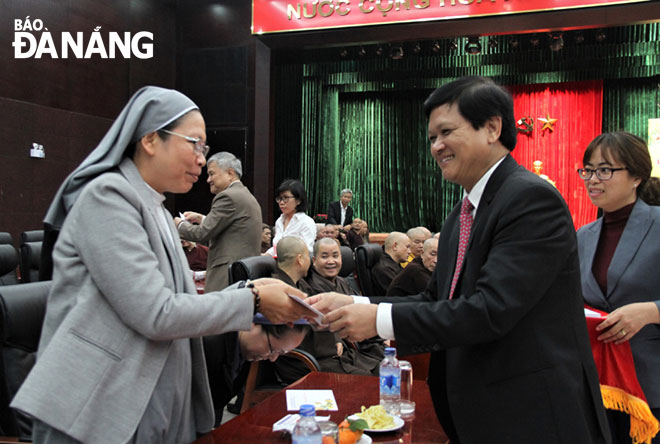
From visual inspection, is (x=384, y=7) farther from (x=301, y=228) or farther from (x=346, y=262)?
(x=346, y=262)

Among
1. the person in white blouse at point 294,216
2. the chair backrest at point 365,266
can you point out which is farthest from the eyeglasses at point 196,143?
the person in white blouse at point 294,216

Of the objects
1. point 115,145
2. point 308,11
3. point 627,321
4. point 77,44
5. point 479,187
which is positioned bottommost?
point 627,321

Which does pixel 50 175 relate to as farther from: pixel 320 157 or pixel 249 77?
pixel 320 157

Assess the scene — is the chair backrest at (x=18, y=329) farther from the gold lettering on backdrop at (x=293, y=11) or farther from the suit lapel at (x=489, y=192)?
the gold lettering on backdrop at (x=293, y=11)

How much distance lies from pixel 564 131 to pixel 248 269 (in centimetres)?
1206

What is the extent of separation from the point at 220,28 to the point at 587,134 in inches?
325

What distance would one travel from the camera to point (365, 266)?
5.13m

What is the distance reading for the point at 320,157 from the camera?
1316 centimetres

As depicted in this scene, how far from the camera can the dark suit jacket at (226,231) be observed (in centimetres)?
434

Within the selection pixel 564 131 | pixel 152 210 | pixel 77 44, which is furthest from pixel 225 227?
pixel 564 131

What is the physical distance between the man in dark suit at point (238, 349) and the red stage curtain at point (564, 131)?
12.3m

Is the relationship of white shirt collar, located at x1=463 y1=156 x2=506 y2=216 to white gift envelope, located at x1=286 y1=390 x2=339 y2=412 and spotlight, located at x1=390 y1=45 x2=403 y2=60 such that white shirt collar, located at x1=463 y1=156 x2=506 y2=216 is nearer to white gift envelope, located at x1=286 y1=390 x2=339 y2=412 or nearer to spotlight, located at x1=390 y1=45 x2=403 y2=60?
white gift envelope, located at x1=286 y1=390 x2=339 y2=412

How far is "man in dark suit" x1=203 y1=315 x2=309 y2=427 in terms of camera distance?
1961 mm

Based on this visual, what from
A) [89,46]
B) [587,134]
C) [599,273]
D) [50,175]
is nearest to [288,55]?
[89,46]
